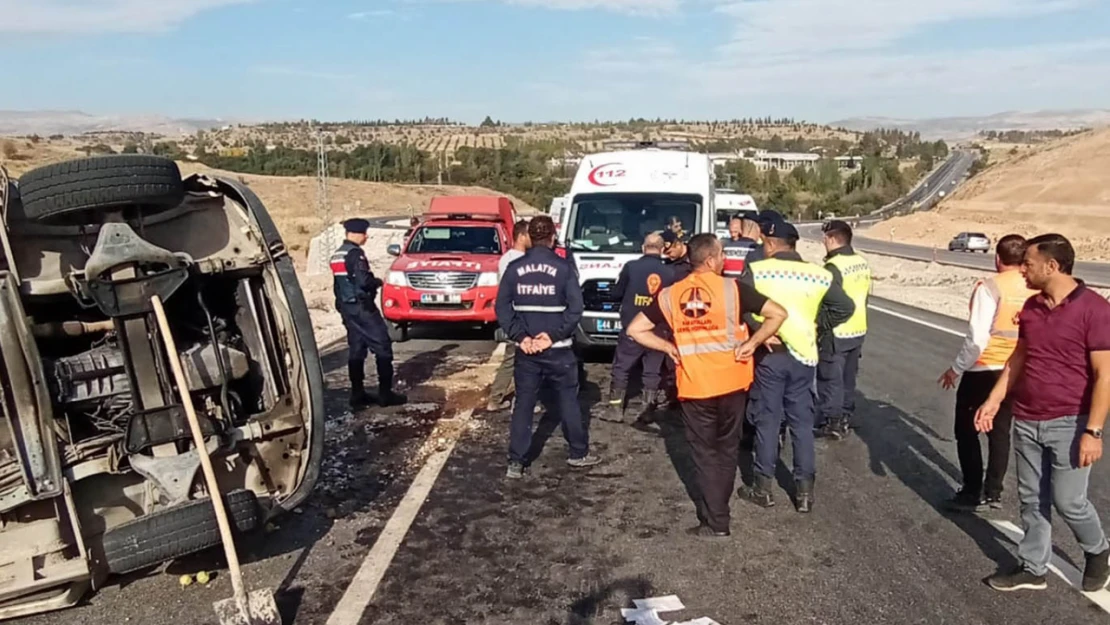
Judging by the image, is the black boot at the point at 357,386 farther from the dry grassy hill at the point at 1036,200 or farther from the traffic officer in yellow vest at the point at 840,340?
the dry grassy hill at the point at 1036,200

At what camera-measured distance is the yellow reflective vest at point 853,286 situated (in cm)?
748

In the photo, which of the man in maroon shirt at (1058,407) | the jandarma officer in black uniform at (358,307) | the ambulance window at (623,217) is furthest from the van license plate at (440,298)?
the man in maroon shirt at (1058,407)

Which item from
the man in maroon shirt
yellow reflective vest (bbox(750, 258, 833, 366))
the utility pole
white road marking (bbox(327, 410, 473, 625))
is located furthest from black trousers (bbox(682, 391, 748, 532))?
the utility pole

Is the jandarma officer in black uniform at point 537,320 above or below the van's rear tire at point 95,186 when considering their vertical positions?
below

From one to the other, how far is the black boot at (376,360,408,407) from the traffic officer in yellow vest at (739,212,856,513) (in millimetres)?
3956

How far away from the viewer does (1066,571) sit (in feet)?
16.7

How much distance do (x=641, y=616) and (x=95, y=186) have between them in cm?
344

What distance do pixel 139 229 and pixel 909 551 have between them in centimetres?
460

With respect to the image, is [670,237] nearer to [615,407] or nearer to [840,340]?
[615,407]

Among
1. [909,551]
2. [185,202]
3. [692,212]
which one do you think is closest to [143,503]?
[185,202]

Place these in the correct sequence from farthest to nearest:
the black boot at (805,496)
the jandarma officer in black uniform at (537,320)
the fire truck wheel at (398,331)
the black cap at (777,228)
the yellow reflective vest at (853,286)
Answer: the fire truck wheel at (398,331) → the yellow reflective vest at (853,286) → the jandarma officer in black uniform at (537,320) → the black cap at (777,228) → the black boot at (805,496)

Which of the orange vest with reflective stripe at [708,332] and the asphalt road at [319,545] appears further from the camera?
the orange vest with reflective stripe at [708,332]

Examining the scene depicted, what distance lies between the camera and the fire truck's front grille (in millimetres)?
13227

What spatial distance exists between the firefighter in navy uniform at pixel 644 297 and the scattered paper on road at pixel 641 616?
12.9 feet
